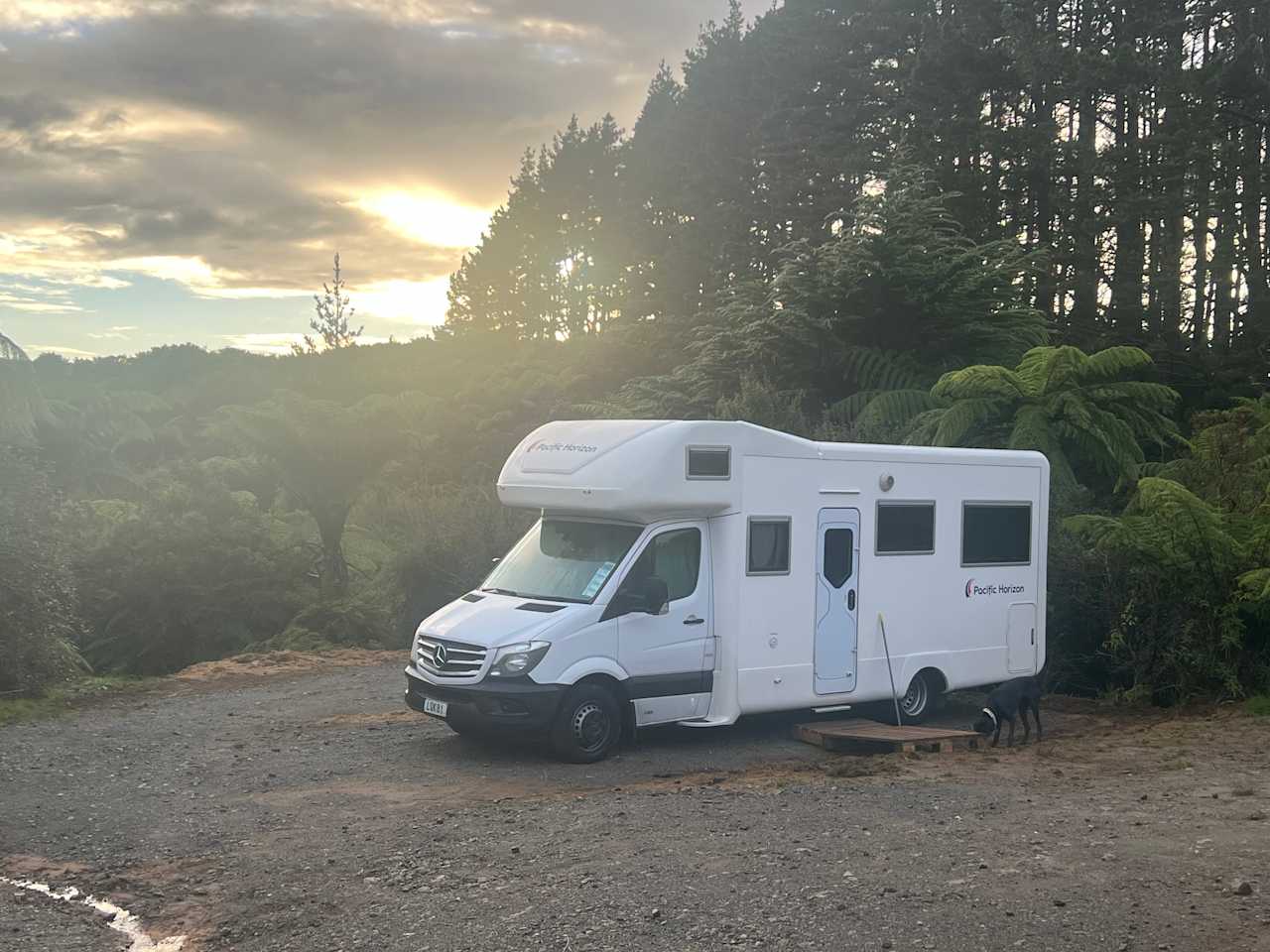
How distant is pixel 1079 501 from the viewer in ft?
55.7

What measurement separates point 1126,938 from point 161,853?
574cm

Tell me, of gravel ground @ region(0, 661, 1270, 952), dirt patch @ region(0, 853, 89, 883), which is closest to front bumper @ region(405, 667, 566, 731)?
gravel ground @ region(0, 661, 1270, 952)

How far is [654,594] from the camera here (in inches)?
445

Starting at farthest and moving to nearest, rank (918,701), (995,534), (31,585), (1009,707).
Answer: (31,585)
(995,534)
(918,701)
(1009,707)

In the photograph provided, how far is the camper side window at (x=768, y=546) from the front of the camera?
39.0 feet

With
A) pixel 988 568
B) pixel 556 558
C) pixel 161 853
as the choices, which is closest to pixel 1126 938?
pixel 161 853

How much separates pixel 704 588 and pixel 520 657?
1.90m

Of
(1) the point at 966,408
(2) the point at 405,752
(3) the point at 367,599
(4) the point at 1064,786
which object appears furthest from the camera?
(3) the point at 367,599

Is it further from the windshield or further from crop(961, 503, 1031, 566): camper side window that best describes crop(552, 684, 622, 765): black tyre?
crop(961, 503, 1031, 566): camper side window

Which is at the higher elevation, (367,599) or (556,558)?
(556,558)

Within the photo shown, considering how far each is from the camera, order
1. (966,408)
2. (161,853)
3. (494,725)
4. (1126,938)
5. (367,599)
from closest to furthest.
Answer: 1. (1126,938)
2. (161,853)
3. (494,725)
4. (966,408)
5. (367,599)

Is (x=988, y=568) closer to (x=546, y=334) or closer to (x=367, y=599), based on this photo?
(x=367, y=599)

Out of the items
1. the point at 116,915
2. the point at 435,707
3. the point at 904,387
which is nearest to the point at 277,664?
the point at 435,707

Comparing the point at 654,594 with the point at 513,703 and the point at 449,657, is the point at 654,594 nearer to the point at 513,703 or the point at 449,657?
the point at 513,703
